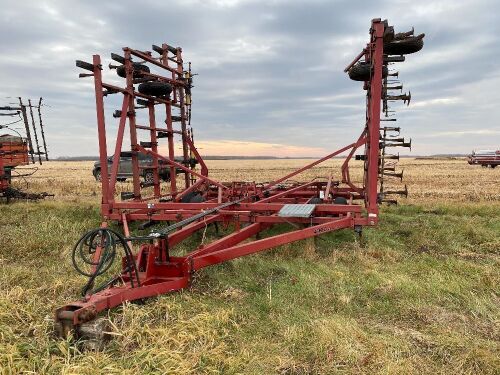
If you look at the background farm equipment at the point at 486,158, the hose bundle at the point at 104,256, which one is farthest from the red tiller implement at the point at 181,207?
the background farm equipment at the point at 486,158

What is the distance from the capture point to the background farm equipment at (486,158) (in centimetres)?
3544

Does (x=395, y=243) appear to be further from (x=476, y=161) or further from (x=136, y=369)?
(x=476, y=161)

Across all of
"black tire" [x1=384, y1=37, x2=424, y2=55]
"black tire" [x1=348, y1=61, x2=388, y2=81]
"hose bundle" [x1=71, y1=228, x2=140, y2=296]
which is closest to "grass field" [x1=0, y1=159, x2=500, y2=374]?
"hose bundle" [x1=71, y1=228, x2=140, y2=296]

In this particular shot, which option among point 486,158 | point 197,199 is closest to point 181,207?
point 197,199

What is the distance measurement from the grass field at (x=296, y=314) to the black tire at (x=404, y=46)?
10.3 ft

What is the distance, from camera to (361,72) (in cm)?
690

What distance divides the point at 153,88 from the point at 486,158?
1480 inches

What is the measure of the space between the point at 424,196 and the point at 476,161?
96.8ft

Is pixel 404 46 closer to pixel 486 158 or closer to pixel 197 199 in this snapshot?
pixel 197 199

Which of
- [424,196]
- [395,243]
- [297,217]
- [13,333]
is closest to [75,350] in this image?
[13,333]

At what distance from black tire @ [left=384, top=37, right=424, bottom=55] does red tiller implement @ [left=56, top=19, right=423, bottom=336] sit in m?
0.01

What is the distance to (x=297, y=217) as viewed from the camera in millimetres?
5637

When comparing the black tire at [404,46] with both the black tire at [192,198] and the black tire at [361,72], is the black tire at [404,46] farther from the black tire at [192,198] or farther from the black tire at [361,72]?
the black tire at [192,198]

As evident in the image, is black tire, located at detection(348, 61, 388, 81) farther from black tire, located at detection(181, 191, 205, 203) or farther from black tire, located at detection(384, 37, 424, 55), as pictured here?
black tire, located at detection(181, 191, 205, 203)
